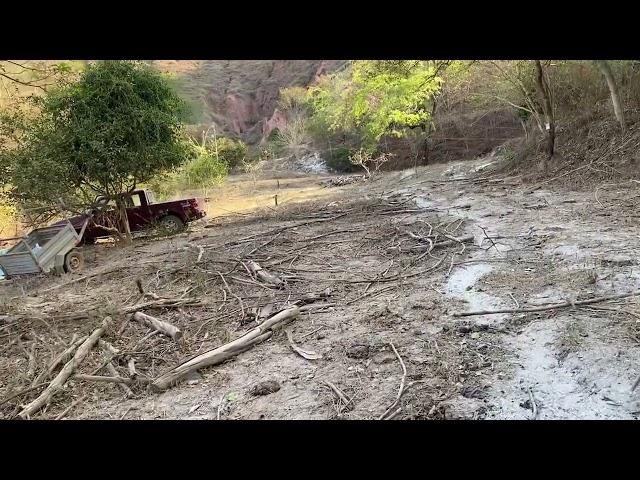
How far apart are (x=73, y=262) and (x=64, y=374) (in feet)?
18.8

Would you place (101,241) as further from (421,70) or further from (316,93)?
(316,93)

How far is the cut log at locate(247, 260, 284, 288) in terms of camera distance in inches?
263

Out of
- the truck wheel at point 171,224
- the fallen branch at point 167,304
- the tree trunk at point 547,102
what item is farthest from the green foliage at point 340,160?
the fallen branch at point 167,304

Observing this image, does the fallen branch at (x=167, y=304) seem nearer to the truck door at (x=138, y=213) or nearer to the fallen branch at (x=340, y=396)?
the fallen branch at (x=340, y=396)

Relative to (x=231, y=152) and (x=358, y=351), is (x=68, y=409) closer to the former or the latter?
(x=358, y=351)

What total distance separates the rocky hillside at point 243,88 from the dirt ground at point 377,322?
32.1 meters

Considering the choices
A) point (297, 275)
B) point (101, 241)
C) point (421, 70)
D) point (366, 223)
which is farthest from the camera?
point (421, 70)

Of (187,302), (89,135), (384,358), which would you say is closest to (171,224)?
(89,135)

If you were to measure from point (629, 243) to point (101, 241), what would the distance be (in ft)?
40.4

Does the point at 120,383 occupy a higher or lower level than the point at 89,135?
lower

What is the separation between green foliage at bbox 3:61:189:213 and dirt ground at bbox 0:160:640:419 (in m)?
2.18

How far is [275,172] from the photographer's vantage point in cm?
3038

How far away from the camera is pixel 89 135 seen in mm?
9875
